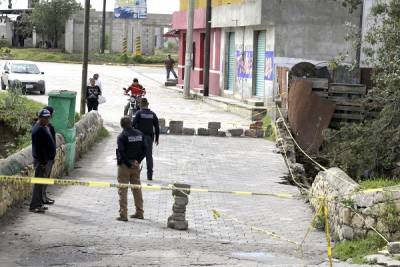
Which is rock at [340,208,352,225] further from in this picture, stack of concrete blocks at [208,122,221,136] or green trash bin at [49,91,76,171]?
stack of concrete blocks at [208,122,221,136]

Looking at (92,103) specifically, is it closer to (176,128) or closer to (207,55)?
(176,128)

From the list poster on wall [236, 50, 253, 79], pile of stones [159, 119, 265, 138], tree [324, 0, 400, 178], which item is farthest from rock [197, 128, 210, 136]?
poster on wall [236, 50, 253, 79]

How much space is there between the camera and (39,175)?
12039mm

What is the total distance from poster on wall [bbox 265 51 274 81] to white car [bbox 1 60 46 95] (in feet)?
33.5

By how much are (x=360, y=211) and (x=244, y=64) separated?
23327mm

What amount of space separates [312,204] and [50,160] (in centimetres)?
437

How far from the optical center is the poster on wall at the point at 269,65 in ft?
96.7

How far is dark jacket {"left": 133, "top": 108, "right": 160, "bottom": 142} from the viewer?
15242 millimetres

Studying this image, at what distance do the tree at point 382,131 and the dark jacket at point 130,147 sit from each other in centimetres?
483

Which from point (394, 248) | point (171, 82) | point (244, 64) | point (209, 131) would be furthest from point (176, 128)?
point (171, 82)

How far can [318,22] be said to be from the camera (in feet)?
98.9

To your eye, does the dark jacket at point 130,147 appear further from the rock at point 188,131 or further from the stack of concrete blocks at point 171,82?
the stack of concrete blocks at point 171,82

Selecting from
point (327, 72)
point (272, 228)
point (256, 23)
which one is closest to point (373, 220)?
point (272, 228)

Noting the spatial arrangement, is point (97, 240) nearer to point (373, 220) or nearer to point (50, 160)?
point (50, 160)
